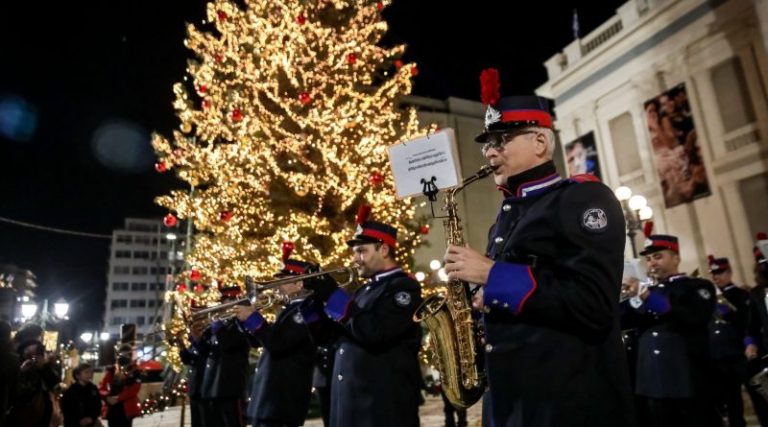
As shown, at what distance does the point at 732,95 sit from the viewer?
18.9 metres

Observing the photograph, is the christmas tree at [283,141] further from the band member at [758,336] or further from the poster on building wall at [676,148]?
the poster on building wall at [676,148]

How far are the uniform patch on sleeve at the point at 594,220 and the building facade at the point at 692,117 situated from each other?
61.8ft

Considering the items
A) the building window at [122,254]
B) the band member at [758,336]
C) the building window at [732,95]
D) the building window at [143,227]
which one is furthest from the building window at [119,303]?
the band member at [758,336]

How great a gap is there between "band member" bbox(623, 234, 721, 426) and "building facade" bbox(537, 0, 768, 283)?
15.3 meters

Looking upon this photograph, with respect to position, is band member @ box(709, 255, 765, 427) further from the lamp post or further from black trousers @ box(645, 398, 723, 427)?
the lamp post

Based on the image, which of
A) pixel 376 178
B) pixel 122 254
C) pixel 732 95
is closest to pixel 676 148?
pixel 732 95

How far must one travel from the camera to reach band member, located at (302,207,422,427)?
4.29 meters

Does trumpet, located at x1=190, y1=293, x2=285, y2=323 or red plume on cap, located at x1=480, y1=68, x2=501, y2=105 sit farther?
trumpet, located at x1=190, y1=293, x2=285, y2=323

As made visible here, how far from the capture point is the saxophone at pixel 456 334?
2.92m

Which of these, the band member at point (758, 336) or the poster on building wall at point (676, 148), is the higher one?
the poster on building wall at point (676, 148)

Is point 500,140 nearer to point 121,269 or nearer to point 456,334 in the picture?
point 456,334

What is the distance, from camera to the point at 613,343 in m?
2.28

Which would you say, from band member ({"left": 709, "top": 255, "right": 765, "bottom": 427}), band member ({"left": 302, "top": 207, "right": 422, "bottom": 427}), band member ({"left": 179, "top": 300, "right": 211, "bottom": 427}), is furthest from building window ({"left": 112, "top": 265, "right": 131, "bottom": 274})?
band member ({"left": 302, "top": 207, "right": 422, "bottom": 427})

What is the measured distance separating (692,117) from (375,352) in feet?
63.7
